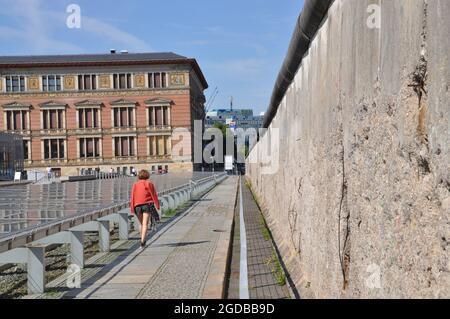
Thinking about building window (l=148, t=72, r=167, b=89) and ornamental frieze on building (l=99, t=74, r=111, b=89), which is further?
ornamental frieze on building (l=99, t=74, r=111, b=89)

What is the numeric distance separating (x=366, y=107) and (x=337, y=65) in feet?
4.73

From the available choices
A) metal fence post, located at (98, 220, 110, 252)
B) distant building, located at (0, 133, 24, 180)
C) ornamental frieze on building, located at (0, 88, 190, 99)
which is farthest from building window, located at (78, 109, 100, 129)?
metal fence post, located at (98, 220, 110, 252)

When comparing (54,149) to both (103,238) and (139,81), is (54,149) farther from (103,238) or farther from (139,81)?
(103,238)

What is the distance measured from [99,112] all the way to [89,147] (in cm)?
571

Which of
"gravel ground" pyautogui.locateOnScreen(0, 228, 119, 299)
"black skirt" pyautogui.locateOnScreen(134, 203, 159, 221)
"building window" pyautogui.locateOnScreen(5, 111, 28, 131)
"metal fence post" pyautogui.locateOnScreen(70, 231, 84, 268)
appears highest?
"building window" pyautogui.locateOnScreen(5, 111, 28, 131)

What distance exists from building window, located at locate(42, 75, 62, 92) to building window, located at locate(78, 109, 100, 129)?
197 inches

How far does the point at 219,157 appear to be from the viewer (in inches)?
4459

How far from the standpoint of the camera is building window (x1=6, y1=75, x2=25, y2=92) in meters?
86.4

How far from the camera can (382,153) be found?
392 cm

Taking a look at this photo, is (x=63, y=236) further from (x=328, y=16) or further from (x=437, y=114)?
(x=437, y=114)

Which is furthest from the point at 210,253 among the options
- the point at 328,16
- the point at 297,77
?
the point at 328,16

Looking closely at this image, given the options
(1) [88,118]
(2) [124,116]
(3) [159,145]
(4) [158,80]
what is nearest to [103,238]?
(3) [159,145]

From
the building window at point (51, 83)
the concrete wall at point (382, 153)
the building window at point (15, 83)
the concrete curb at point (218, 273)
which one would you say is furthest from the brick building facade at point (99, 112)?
the concrete wall at point (382, 153)

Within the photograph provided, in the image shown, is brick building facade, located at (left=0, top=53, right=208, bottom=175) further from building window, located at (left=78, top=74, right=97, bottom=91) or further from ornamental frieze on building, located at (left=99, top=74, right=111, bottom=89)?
building window, located at (left=78, top=74, right=97, bottom=91)
